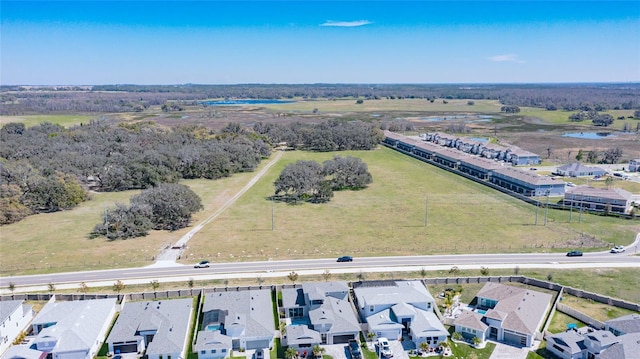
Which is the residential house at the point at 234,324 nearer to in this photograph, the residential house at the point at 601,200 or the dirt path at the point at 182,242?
the dirt path at the point at 182,242

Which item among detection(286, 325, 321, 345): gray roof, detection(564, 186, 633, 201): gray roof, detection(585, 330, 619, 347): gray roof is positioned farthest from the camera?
detection(564, 186, 633, 201): gray roof

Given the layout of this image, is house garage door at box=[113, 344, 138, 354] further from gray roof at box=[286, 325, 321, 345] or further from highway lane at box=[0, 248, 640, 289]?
highway lane at box=[0, 248, 640, 289]

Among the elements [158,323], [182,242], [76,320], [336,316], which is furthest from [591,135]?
[76,320]

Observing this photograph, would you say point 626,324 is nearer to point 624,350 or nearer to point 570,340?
point 624,350

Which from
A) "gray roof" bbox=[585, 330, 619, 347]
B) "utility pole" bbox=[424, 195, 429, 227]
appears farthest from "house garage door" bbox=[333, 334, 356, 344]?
"utility pole" bbox=[424, 195, 429, 227]

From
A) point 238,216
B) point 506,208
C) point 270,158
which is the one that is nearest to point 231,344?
point 238,216
